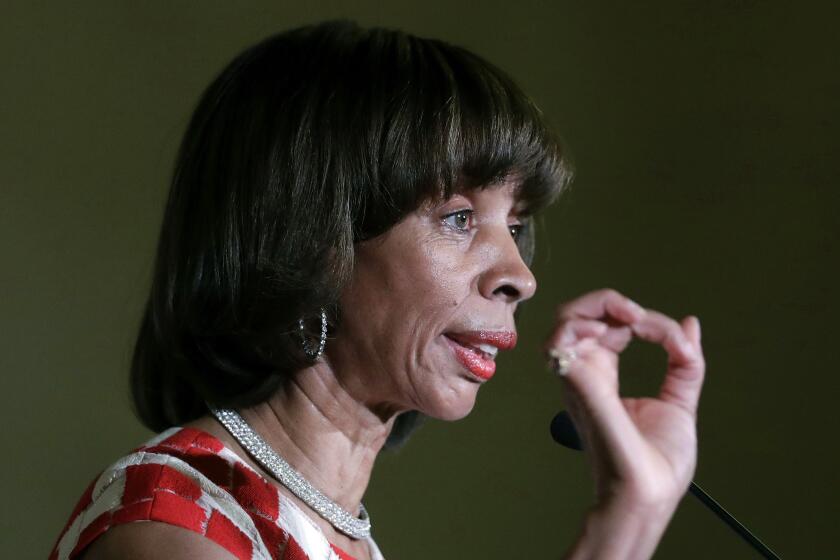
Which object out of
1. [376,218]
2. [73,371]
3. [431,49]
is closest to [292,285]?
[376,218]

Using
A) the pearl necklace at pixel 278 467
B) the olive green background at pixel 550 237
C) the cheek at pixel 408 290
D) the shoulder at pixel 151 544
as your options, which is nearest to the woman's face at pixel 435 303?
the cheek at pixel 408 290

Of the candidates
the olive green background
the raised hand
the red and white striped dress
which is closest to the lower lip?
the red and white striped dress

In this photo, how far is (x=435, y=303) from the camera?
1.02 m

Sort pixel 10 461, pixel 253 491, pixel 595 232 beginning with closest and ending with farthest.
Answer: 1. pixel 253 491
2. pixel 10 461
3. pixel 595 232

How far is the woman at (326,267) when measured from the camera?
3.35 ft

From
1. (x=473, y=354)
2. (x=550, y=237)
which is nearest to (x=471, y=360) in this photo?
(x=473, y=354)

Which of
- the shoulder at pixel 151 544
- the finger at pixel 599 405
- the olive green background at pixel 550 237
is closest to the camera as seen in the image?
the finger at pixel 599 405

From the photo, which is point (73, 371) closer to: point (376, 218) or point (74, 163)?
point (74, 163)

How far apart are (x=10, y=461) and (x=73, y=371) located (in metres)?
0.17

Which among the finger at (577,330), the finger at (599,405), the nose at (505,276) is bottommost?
the nose at (505,276)

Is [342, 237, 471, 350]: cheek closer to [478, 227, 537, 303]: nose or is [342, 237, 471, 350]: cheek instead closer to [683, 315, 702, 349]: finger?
[478, 227, 537, 303]: nose

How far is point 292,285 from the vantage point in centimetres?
102

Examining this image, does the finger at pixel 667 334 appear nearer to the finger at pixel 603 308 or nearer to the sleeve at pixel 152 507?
the finger at pixel 603 308

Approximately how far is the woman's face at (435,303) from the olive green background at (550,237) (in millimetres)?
794
